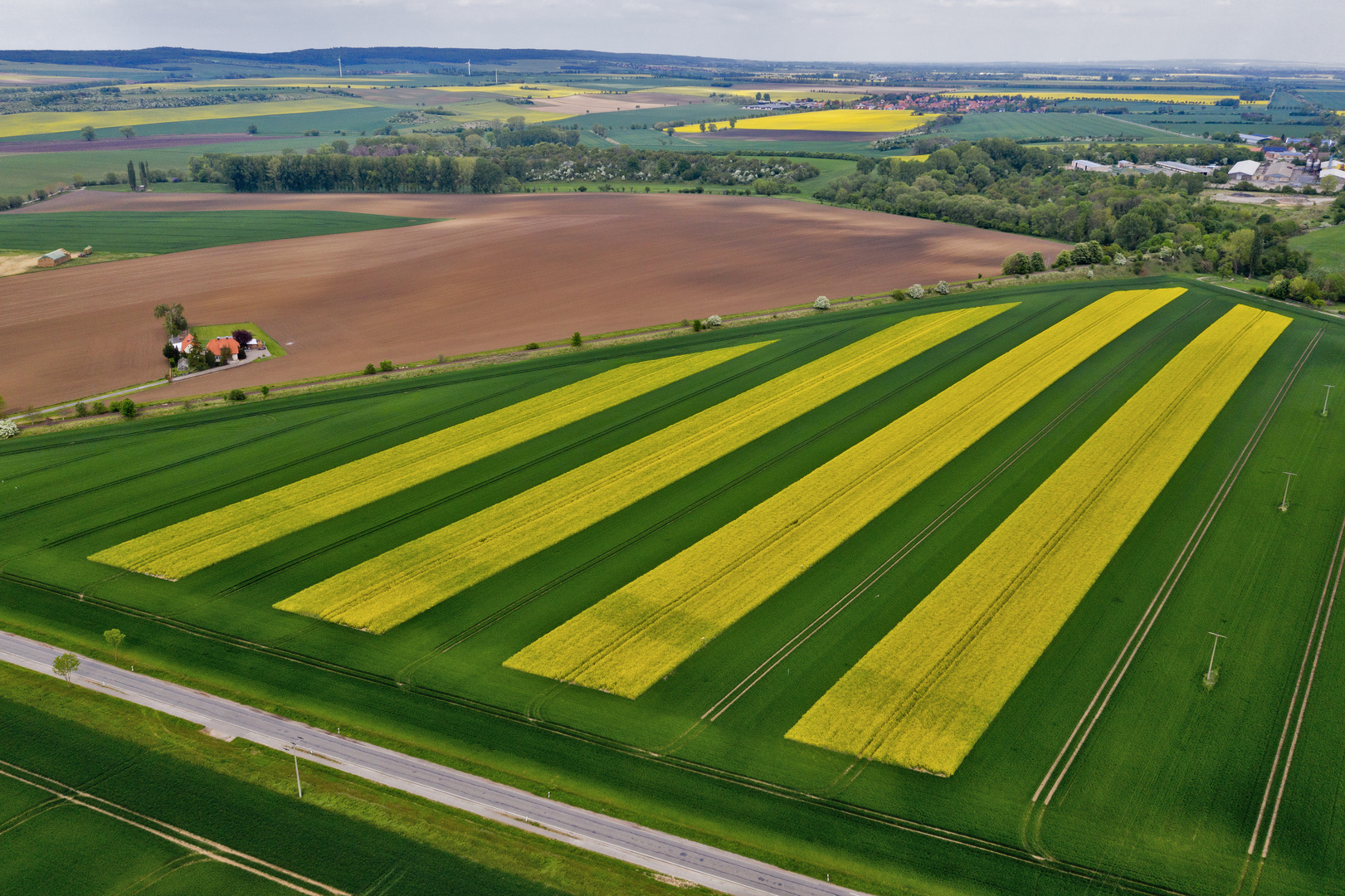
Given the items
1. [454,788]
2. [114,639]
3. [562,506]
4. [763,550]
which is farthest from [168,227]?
[454,788]

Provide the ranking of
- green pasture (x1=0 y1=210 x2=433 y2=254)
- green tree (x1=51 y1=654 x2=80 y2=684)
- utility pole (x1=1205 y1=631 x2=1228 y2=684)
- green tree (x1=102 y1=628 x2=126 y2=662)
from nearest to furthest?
utility pole (x1=1205 y1=631 x2=1228 y2=684) → green tree (x1=51 y1=654 x2=80 y2=684) → green tree (x1=102 y1=628 x2=126 y2=662) → green pasture (x1=0 y1=210 x2=433 y2=254)

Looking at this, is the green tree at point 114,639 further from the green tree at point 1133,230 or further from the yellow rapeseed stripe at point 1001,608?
the green tree at point 1133,230

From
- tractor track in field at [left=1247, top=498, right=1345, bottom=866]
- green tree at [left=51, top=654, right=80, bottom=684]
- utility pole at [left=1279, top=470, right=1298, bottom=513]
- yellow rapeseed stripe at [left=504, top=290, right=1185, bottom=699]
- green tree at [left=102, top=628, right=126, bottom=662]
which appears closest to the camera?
tractor track in field at [left=1247, top=498, right=1345, bottom=866]

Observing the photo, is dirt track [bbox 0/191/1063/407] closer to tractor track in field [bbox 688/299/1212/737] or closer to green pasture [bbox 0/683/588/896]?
tractor track in field [bbox 688/299/1212/737]

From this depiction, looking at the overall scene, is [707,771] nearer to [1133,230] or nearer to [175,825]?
[175,825]

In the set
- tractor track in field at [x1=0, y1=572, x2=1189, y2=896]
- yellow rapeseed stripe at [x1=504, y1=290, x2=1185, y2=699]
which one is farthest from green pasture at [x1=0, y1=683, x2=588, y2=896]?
yellow rapeseed stripe at [x1=504, y1=290, x2=1185, y2=699]

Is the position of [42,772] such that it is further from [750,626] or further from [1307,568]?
[1307,568]
